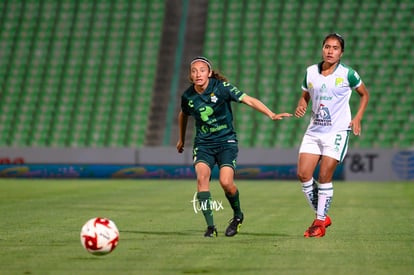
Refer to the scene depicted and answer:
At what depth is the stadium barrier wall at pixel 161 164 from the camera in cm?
2603

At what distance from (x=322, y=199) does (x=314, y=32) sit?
2259cm

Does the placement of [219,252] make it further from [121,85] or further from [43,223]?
[121,85]

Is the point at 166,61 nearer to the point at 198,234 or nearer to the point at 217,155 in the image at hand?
the point at 217,155

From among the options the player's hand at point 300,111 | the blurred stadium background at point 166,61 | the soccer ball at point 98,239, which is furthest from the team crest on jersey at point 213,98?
the blurred stadium background at point 166,61

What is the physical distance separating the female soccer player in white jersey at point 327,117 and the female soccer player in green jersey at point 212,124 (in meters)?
0.73

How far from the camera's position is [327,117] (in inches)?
434

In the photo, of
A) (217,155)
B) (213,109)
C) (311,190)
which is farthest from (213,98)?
(311,190)

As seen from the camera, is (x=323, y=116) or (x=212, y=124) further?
(x=212, y=124)

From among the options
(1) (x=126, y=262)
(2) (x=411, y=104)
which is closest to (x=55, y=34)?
(2) (x=411, y=104)

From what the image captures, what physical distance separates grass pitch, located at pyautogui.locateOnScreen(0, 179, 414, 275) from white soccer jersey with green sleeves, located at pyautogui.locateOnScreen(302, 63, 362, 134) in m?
1.31

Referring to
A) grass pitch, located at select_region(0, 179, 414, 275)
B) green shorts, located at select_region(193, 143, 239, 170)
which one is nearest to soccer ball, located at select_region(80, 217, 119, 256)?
grass pitch, located at select_region(0, 179, 414, 275)

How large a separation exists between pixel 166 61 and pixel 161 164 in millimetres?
7097

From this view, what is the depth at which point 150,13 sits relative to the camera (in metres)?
34.8

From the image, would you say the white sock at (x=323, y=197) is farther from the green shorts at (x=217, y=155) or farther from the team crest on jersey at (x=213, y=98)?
the team crest on jersey at (x=213, y=98)
